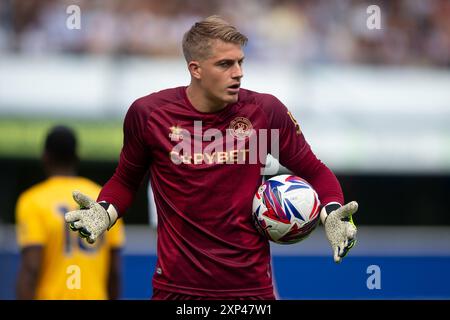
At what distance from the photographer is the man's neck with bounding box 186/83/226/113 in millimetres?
5055

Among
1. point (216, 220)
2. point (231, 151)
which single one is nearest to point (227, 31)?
point (231, 151)

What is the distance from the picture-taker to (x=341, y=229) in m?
4.71

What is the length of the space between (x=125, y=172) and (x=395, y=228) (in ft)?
25.6

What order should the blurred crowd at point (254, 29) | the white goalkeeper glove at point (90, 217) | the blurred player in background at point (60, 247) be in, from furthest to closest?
1. the blurred crowd at point (254, 29)
2. the blurred player in background at point (60, 247)
3. the white goalkeeper glove at point (90, 217)

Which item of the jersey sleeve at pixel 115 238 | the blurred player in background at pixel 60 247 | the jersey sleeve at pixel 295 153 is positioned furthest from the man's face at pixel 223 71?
the jersey sleeve at pixel 115 238

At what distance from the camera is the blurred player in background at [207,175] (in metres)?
4.92

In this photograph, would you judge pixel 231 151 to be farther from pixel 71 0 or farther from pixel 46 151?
pixel 71 0

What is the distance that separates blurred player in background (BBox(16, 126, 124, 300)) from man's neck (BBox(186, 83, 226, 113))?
1.45 metres

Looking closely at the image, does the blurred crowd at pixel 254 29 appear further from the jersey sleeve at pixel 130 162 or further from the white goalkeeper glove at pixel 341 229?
the white goalkeeper glove at pixel 341 229

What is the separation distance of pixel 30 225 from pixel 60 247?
0.23 m

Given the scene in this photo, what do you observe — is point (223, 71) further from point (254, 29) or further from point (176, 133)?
point (254, 29)

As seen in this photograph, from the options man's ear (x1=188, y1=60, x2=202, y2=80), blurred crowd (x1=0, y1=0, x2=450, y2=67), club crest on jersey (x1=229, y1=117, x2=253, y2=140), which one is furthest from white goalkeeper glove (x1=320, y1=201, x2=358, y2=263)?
blurred crowd (x1=0, y1=0, x2=450, y2=67)

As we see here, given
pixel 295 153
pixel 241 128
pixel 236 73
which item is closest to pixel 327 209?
pixel 295 153

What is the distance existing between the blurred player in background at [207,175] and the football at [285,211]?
0.16ft
